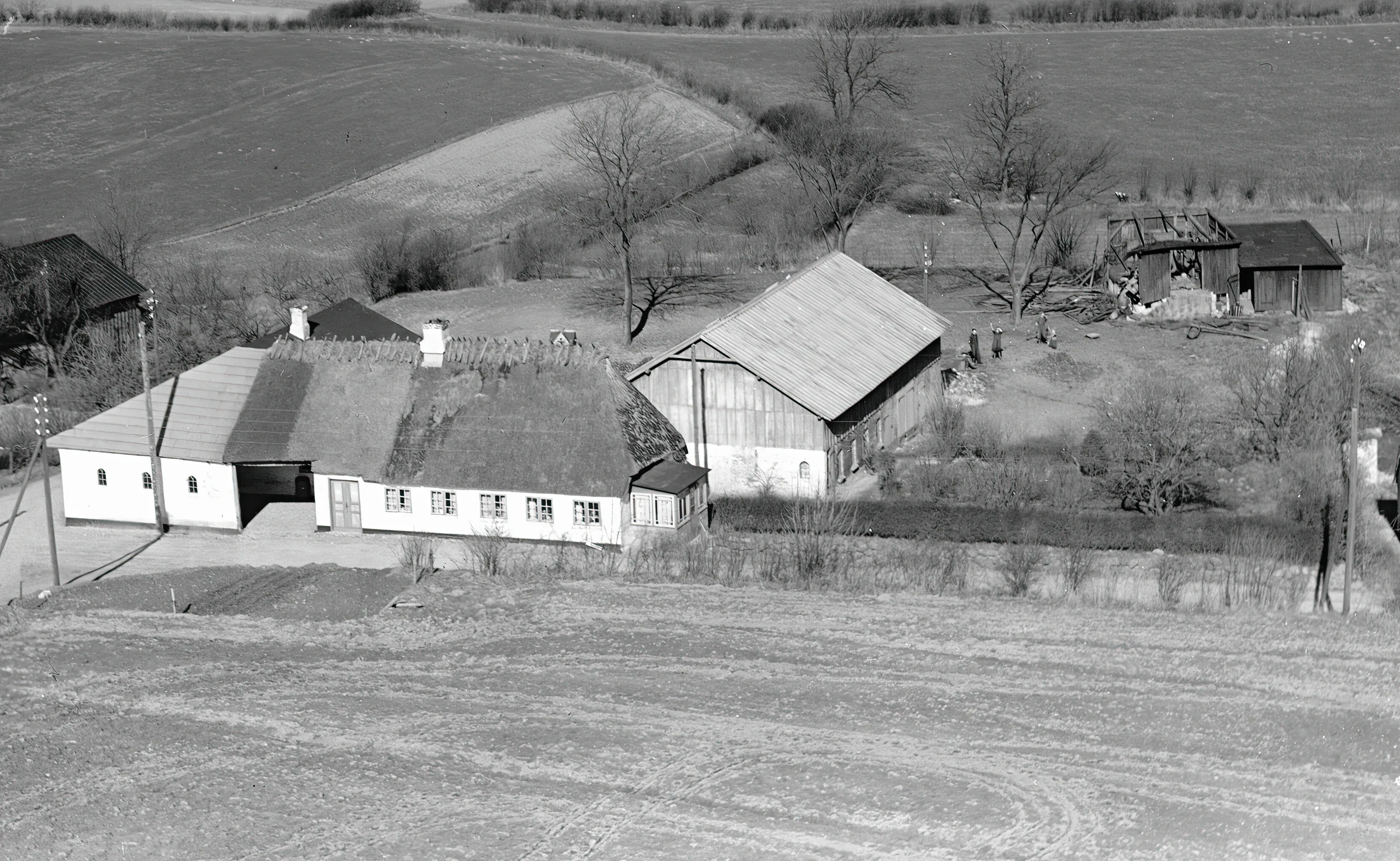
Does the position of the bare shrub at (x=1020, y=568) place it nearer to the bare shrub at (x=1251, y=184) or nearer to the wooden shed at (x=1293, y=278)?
the wooden shed at (x=1293, y=278)

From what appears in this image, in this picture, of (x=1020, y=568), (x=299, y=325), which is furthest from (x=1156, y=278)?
(x=299, y=325)

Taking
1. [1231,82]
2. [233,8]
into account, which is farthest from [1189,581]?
[233,8]

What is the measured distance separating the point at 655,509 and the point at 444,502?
17.2 feet

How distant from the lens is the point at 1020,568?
116 ft

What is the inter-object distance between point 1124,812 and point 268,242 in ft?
182

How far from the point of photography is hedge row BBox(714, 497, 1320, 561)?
37.3 meters

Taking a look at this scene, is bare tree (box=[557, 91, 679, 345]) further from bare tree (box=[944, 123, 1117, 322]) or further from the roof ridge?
the roof ridge

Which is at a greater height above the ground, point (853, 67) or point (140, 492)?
point (853, 67)

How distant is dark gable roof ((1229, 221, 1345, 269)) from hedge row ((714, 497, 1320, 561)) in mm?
20267

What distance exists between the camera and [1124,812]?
1017 inches

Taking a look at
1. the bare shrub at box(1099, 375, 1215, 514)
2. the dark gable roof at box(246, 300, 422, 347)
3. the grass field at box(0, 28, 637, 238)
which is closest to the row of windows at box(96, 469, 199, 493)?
the dark gable roof at box(246, 300, 422, 347)

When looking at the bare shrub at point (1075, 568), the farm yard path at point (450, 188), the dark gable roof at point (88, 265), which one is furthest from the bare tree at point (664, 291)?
the bare shrub at point (1075, 568)

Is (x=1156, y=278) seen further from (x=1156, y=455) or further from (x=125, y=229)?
(x=125, y=229)

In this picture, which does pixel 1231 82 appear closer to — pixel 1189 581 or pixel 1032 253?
pixel 1032 253
